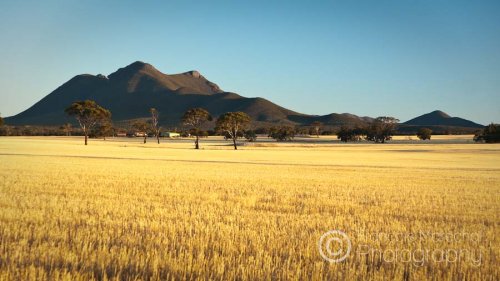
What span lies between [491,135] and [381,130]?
102 feet

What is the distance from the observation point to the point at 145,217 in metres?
10.8

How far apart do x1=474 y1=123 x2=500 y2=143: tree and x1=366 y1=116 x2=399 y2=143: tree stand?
26.3 metres

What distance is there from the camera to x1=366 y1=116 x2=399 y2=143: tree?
125 metres

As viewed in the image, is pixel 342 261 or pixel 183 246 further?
pixel 183 246

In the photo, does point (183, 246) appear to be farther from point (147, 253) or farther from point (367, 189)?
point (367, 189)

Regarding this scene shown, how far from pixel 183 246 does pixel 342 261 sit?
10.1ft

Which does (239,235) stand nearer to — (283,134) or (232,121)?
(232,121)

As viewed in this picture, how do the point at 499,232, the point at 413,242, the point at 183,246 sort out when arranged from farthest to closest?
the point at 499,232, the point at 413,242, the point at 183,246

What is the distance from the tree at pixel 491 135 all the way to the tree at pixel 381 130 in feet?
86.4

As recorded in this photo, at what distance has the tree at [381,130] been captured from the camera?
4936 inches

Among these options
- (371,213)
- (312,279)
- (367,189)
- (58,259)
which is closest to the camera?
(312,279)

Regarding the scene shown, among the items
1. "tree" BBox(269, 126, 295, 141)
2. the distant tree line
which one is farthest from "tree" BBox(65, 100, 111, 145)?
"tree" BBox(269, 126, 295, 141)

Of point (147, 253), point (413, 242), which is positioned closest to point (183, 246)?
point (147, 253)

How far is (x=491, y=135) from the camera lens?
344 ft
